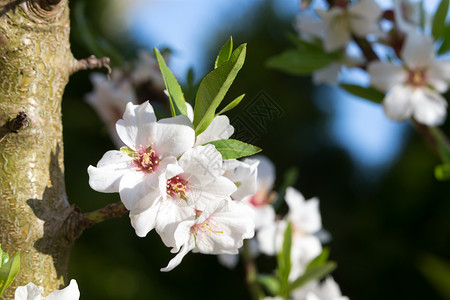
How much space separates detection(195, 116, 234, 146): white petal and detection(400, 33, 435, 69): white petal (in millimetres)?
628

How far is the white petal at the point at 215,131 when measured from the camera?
545 mm

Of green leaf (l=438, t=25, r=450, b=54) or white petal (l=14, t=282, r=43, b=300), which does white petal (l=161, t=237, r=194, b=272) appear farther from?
green leaf (l=438, t=25, r=450, b=54)

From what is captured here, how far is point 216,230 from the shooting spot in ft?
1.88

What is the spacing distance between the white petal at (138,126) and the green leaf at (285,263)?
1.48 feet

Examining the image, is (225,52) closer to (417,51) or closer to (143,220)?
(143,220)

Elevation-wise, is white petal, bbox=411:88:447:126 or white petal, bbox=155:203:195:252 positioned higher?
white petal, bbox=155:203:195:252

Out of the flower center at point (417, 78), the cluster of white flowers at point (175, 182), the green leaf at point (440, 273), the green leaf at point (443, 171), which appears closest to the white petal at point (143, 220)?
the cluster of white flowers at point (175, 182)

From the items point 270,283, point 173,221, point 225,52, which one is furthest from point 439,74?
point 173,221

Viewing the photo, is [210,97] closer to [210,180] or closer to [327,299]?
[210,180]

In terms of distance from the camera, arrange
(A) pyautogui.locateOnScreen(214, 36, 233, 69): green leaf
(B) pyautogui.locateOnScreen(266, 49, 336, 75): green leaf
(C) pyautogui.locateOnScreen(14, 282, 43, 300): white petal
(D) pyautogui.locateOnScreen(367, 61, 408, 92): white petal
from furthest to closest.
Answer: (B) pyautogui.locateOnScreen(266, 49, 336, 75): green leaf → (D) pyautogui.locateOnScreen(367, 61, 408, 92): white petal → (A) pyautogui.locateOnScreen(214, 36, 233, 69): green leaf → (C) pyautogui.locateOnScreen(14, 282, 43, 300): white petal

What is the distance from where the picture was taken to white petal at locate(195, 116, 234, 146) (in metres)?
0.55

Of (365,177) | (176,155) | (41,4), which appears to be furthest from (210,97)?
(365,177)

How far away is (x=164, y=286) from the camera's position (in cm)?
345

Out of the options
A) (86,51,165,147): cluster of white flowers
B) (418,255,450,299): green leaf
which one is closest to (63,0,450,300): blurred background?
(418,255,450,299): green leaf
